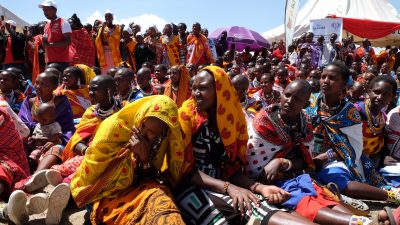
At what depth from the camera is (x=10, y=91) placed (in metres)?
4.94

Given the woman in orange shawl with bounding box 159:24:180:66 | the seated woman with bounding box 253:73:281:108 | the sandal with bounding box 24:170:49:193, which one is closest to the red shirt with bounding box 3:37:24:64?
the woman in orange shawl with bounding box 159:24:180:66

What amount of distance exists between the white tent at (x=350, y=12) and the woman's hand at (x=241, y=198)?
717 inches

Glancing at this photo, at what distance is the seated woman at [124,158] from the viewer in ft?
8.09

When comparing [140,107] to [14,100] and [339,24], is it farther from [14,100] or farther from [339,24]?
[339,24]

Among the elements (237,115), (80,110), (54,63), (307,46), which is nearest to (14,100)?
(80,110)

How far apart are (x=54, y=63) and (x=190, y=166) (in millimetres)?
4737

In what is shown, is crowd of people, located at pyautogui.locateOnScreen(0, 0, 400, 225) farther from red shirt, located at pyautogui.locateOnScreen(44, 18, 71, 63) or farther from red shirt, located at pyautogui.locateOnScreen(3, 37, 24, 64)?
red shirt, located at pyautogui.locateOnScreen(3, 37, 24, 64)

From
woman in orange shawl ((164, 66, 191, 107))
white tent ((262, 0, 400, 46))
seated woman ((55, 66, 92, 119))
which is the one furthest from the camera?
white tent ((262, 0, 400, 46))

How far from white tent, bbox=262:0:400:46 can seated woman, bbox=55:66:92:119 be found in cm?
1618

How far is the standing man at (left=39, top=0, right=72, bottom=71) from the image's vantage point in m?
6.27

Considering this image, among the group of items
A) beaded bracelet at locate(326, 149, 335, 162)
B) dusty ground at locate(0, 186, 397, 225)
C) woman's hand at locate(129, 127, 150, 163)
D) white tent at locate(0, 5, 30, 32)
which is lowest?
dusty ground at locate(0, 186, 397, 225)

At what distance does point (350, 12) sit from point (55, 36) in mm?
18293

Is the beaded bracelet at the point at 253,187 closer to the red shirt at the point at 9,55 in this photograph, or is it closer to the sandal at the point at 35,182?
the sandal at the point at 35,182

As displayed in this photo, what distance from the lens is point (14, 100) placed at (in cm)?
495
